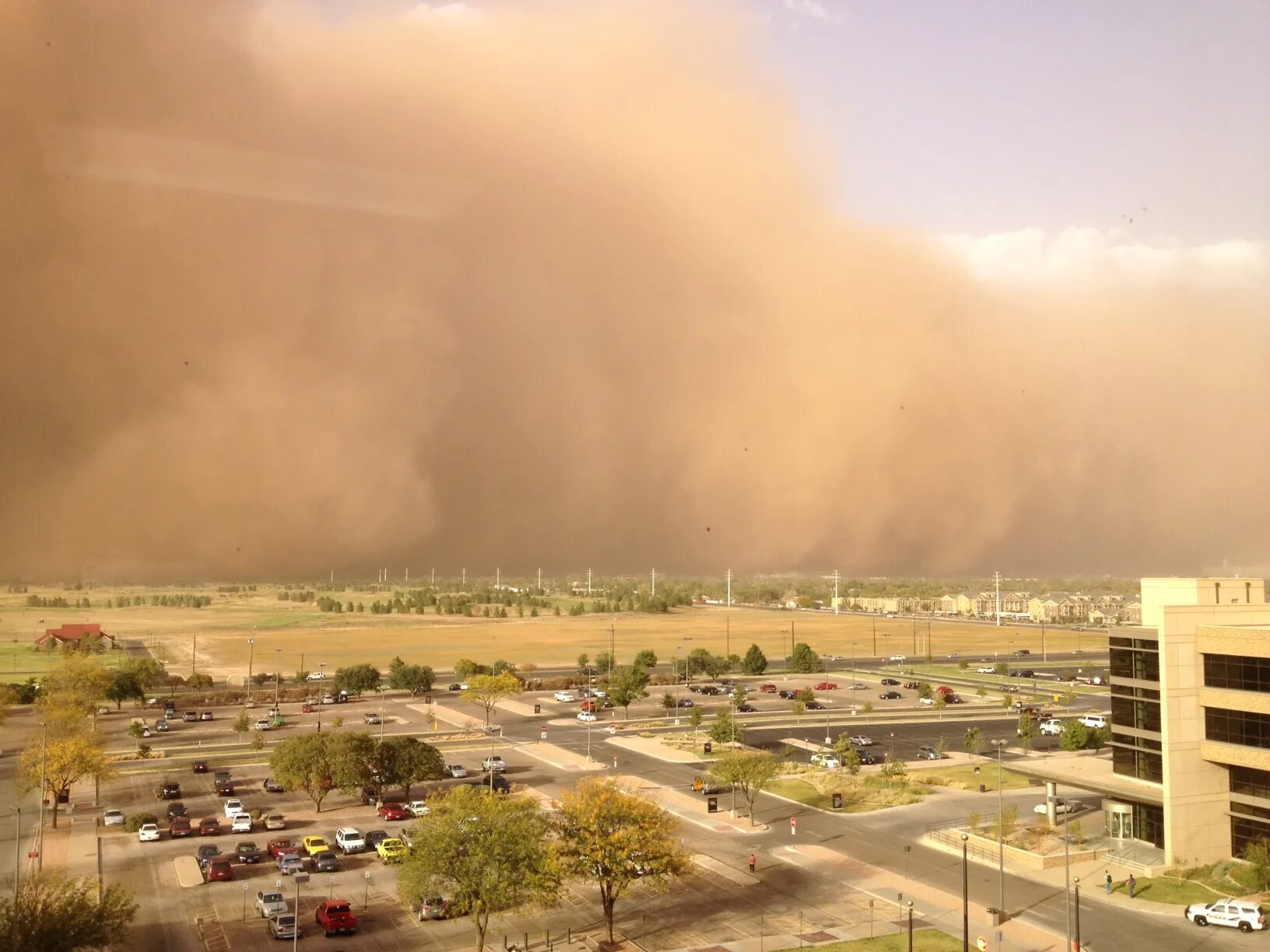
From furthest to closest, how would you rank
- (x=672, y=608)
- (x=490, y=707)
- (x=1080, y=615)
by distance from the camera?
(x=672, y=608), (x=1080, y=615), (x=490, y=707)

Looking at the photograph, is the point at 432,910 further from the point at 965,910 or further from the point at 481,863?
the point at 965,910

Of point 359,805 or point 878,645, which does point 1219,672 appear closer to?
point 359,805

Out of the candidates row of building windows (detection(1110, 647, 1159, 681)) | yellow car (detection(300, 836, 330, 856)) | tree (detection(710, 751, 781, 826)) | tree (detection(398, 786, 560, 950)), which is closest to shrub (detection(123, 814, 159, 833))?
yellow car (detection(300, 836, 330, 856))

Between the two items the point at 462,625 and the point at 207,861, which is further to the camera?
the point at 462,625

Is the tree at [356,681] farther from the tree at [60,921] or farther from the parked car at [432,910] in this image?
the tree at [60,921]

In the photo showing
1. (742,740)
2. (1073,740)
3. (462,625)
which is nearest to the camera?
(1073,740)

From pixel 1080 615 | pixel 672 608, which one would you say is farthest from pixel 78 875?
pixel 1080 615
